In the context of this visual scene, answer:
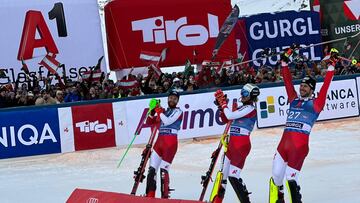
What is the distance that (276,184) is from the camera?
8.98 m

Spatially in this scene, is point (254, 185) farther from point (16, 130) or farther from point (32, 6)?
point (32, 6)

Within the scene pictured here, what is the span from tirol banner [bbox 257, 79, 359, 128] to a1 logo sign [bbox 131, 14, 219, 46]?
5.83 meters

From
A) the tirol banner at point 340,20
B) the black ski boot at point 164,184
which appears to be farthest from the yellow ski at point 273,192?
the tirol banner at point 340,20

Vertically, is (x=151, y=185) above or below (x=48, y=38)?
below

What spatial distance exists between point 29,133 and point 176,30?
871cm

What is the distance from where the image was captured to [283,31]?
2884cm

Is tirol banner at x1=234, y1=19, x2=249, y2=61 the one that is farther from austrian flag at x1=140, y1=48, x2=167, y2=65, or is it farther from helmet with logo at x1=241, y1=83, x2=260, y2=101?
helmet with logo at x1=241, y1=83, x2=260, y2=101

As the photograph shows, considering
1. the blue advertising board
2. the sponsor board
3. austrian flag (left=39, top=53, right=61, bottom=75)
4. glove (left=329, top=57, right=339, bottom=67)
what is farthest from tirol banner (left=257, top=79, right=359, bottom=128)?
glove (left=329, top=57, right=339, bottom=67)

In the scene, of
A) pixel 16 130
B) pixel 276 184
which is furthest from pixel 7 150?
pixel 276 184

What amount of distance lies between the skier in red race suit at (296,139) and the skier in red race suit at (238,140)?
2.41ft

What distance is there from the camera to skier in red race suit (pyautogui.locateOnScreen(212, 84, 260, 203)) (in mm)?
9617

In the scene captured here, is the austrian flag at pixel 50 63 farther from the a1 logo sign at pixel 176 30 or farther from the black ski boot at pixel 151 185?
the black ski boot at pixel 151 185

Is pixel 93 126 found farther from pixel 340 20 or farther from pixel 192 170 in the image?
pixel 340 20

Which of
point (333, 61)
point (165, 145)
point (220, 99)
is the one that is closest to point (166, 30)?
point (165, 145)
